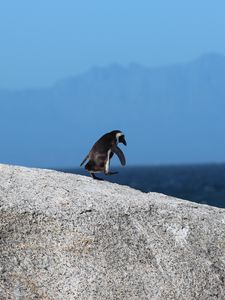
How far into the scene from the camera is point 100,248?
38.6 feet

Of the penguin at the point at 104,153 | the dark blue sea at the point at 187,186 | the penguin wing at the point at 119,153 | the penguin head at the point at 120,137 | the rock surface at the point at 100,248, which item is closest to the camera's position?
the rock surface at the point at 100,248

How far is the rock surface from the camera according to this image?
1155 centimetres

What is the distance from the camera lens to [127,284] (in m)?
11.6

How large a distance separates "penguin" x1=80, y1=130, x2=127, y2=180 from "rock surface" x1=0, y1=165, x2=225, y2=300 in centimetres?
194

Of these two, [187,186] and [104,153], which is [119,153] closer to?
[104,153]

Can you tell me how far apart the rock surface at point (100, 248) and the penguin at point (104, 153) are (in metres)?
1.94

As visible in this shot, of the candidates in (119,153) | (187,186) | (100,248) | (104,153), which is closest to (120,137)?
(119,153)

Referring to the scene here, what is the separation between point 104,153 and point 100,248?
3079 mm

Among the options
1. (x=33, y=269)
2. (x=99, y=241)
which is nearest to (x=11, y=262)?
(x=33, y=269)

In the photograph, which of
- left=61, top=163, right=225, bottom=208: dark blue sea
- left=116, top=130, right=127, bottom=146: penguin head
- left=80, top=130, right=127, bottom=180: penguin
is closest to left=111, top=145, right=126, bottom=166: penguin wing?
left=80, top=130, right=127, bottom=180: penguin

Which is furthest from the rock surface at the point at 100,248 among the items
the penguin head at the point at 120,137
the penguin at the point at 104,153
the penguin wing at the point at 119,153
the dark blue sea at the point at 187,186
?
the dark blue sea at the point at 187,186

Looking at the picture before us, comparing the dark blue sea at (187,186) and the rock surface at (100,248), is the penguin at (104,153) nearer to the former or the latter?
the rock surface at (100,248)

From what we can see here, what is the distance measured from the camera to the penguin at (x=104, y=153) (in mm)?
14455

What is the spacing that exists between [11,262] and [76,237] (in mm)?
903
